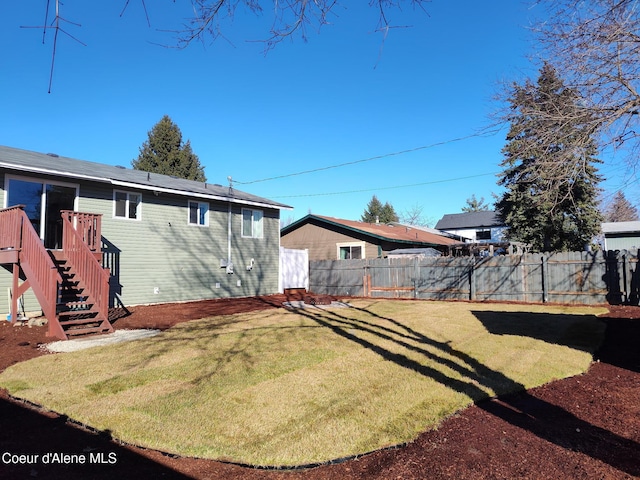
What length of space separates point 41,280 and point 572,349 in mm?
10305

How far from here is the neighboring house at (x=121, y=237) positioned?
8.96 meters

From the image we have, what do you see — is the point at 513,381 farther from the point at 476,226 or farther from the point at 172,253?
the point at 476,226

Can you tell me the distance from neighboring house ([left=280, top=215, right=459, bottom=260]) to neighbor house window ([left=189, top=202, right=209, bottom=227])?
8395 mm

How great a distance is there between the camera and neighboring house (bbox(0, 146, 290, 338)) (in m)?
8.96

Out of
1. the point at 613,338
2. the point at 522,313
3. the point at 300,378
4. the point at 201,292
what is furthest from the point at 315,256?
the point at 300,378

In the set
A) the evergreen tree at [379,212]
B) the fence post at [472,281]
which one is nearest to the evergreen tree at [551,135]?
the fence post at [472,281]

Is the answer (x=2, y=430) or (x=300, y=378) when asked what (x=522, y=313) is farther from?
(x=2, y=430)

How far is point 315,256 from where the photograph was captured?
76.3ft

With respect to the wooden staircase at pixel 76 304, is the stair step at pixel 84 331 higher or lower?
lower

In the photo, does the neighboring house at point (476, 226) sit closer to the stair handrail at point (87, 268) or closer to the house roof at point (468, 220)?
the house roof at point (468, 220)

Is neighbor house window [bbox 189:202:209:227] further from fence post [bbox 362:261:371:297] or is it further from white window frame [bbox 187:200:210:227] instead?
fence post [bbox 362:261:371:297]

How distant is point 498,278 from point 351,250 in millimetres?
8345

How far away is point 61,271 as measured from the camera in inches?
368

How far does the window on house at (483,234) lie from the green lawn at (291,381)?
35464 mm
